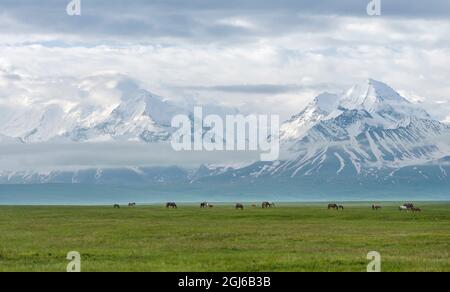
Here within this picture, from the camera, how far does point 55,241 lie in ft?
176

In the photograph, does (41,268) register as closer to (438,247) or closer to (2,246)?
(2,246)

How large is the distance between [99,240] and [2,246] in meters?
7.15

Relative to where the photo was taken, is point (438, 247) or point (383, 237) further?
point (383, 237)
